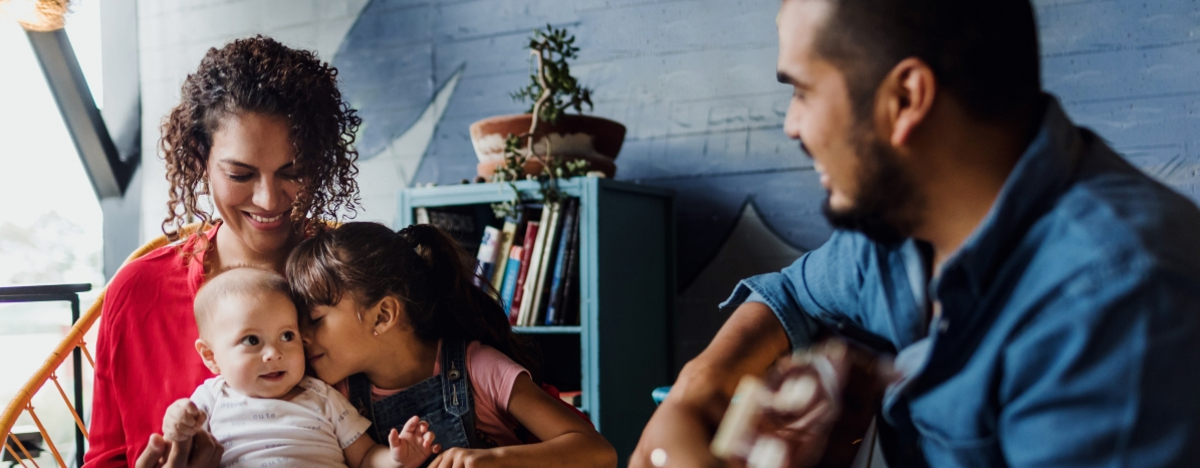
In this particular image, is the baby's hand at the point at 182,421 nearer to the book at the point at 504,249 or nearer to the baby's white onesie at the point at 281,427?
the baby's white onesie at the point at 281,427

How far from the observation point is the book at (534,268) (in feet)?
6.83

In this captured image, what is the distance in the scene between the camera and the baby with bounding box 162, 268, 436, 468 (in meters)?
1.13

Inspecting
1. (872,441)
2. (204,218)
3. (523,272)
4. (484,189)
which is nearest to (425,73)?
(484,189)

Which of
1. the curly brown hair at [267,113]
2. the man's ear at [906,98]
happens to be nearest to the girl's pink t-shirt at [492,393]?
the curly brown hair at [267,113]

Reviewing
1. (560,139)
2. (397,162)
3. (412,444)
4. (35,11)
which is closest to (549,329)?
(560,139)

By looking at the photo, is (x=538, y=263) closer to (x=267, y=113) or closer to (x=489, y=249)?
(x=489, y=249)

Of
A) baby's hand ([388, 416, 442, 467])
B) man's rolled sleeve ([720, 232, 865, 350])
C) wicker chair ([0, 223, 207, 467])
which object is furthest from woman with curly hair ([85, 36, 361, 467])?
man's rolled sleeve ([720, 232, 865, 350])

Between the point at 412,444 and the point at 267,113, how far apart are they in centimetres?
49

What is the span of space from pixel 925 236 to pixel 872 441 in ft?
0.87

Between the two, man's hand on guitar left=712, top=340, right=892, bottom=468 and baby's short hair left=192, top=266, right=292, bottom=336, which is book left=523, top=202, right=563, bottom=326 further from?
man's hand on guitar left=712, top=340, right=892, bottom=468

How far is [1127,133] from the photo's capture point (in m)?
1.94

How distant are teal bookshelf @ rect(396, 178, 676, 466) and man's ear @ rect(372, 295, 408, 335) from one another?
846 mm

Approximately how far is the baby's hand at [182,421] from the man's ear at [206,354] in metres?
0.09

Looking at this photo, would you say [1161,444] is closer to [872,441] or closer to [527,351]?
[872,441]
